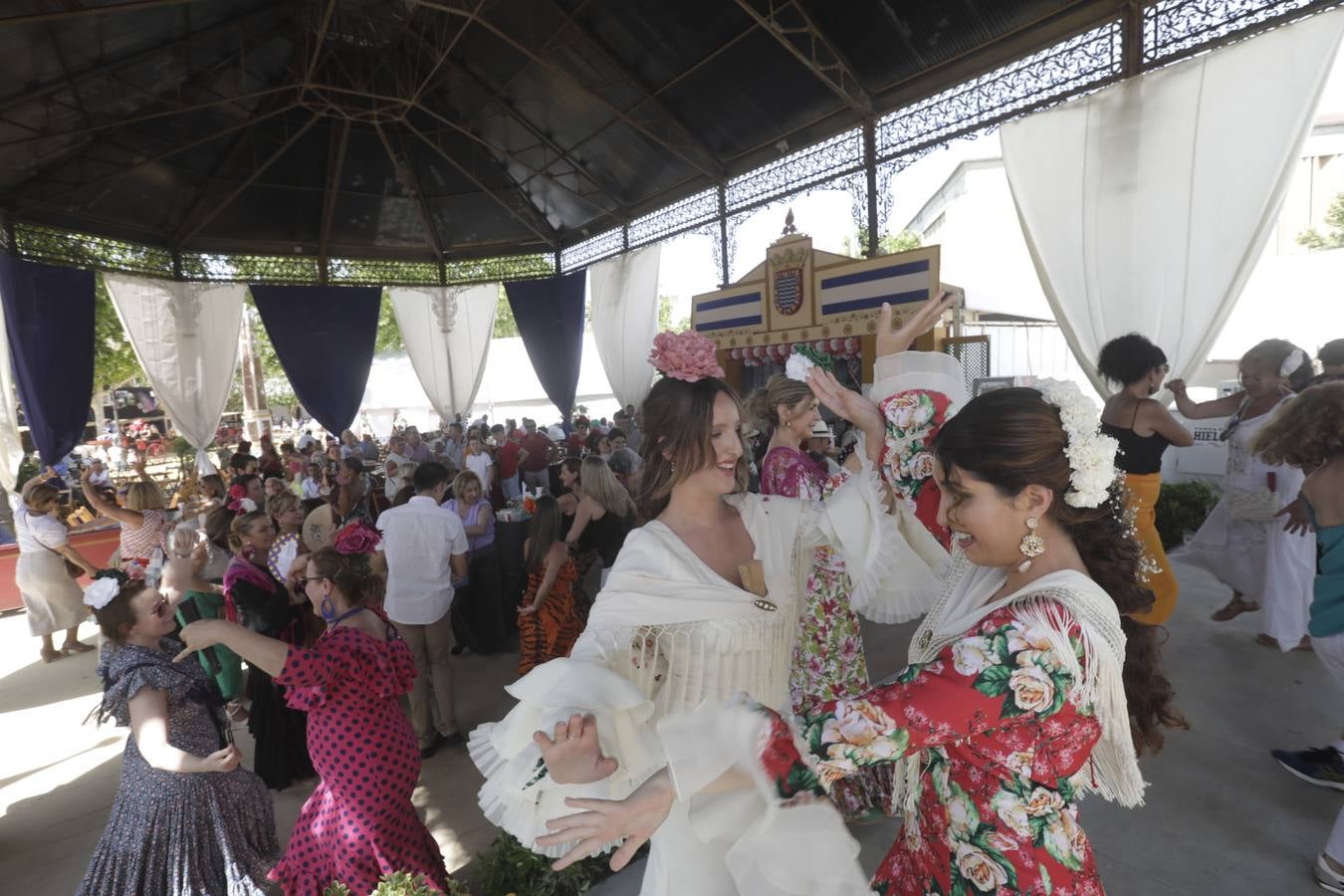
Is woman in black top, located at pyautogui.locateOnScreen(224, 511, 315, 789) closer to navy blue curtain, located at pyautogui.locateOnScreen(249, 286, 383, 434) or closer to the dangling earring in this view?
the dangling earring

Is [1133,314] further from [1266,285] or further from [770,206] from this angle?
[1266,285]

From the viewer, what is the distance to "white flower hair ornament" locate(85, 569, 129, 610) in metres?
2.14

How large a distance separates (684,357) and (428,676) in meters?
3.08

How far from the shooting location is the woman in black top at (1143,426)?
338 centimetres

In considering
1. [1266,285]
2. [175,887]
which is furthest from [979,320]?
[175,887]

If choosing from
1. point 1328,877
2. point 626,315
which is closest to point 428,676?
point 1328,877

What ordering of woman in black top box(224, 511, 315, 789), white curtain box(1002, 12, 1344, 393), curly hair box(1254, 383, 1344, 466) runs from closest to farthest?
curly hair box(1254, 383, 1344, 466) < woman in black top box(224, 511, 315, 789) < white curtain box(1002, 12, 1344, 393)

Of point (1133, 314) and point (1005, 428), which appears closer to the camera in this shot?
point (1005, 428)

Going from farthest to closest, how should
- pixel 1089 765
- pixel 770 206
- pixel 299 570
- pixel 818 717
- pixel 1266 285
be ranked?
pixel 1266 285
pixel 770 206
pixel 299 570
pixel 1089 765
pixel 818 717

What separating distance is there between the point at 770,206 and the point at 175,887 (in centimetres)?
886

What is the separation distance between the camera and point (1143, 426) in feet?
11.2

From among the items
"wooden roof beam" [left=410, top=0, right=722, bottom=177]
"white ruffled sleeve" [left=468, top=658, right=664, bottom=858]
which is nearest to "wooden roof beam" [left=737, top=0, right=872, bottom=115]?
"wooden roof beam" [left=410, top=0, right=722, bottom=177]

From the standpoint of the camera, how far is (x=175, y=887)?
2.28 meters

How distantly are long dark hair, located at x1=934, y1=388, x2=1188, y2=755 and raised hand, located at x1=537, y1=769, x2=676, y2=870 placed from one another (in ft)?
2.40
